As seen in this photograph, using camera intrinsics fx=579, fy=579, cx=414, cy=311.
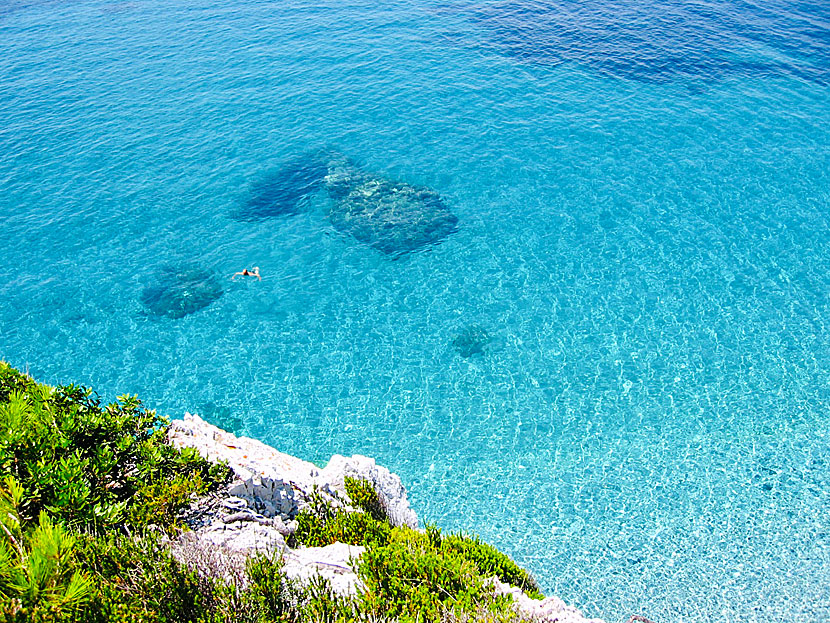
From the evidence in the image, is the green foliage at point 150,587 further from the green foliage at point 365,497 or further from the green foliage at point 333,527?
the green foliage at point 365,497

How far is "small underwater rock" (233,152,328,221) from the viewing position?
33.7 metres

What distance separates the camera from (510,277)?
1142 inches

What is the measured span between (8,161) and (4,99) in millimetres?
10132

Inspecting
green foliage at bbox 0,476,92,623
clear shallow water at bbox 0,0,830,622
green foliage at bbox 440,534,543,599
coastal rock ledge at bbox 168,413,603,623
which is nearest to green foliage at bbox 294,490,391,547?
coastal rock ledge at bbox 168,413,603,623

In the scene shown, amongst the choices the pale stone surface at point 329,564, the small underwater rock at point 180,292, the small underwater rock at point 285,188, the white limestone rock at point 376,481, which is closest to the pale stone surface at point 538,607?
the pale stone surface at point 329,564

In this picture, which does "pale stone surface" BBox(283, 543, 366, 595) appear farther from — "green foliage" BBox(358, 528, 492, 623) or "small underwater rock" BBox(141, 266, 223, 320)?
"small underwater rock" BBox(141, 266, 223, 320)

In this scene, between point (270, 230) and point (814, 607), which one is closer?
point (814, 607)

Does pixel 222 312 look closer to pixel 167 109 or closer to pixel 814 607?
pixel 167 109

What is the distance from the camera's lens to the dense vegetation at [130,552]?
351 inches

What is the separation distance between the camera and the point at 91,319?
1084 inches

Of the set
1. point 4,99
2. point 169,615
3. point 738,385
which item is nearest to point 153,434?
point 169,615

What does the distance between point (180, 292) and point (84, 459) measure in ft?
60.8

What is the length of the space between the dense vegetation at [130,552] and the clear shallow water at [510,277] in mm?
8105

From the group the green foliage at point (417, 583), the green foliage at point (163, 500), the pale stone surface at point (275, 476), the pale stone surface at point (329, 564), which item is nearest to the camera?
the green foliage at point (417, 583)
